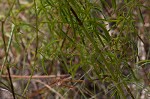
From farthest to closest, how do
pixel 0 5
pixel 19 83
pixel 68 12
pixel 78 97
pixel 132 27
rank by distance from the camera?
pixel 0 5, pixel 19 83, pixel 78 97, pixel 132 27, pixel 68 12

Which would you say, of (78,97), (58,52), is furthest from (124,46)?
(78,97)

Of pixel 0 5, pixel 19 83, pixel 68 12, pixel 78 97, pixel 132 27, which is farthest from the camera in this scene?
pixel 0 5

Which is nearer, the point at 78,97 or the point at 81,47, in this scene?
the point at 81,47

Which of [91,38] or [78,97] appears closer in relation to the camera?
[91,38]

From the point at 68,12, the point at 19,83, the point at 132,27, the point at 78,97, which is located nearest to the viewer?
the point at 68,12

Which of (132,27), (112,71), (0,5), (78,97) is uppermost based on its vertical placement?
(0,5)

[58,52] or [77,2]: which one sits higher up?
[77,2]

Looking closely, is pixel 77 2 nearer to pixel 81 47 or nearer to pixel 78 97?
pixel 81 47

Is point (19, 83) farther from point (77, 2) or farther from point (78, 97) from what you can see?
point (77, 2)

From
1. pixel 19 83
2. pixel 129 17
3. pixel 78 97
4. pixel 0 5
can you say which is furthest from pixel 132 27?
pixel 0 5
